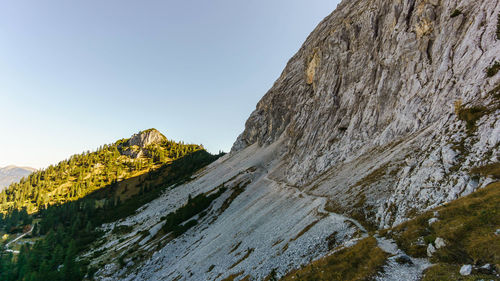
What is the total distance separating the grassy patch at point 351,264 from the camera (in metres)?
16.4

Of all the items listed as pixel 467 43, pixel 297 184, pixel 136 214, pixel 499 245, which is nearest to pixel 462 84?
pixel 467 43

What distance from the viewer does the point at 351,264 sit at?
17.8 metres

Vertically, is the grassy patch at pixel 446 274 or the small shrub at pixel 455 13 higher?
the small shrub at pixel 455 13

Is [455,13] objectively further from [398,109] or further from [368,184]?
[368,184]

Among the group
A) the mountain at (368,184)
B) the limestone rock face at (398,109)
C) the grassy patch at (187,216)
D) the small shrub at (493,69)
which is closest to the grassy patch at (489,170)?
the mountain at (368,184)

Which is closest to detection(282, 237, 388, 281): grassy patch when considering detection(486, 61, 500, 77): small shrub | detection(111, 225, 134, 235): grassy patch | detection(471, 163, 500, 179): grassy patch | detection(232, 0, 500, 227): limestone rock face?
detection(232, 0, 500, 227): limestone rock face

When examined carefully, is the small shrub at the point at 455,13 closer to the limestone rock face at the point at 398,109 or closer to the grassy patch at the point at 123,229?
the limestone rock face at the point at 398,109

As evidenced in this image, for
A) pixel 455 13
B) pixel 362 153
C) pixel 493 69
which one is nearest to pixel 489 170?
pixel 493 69

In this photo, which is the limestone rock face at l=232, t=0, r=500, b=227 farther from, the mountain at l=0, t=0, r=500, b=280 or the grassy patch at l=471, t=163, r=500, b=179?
the grassy patch at l=471, t=163, r=500, b=179

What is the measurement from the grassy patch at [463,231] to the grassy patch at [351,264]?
A: 224cm

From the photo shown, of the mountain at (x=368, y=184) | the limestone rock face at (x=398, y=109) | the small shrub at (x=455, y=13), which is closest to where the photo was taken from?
the mountain at (x=368, y=184)

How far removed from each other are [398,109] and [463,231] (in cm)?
3956

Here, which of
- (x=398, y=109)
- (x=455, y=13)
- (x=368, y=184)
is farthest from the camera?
(x=398, y=109)

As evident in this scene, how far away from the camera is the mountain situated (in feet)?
57.9
